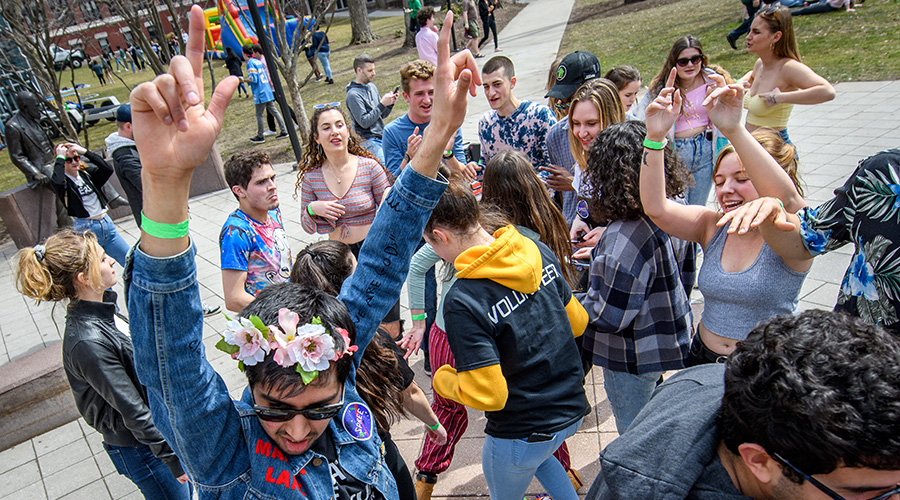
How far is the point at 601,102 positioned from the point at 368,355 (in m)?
2.28

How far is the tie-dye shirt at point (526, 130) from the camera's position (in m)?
4.27

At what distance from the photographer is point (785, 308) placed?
7.35 ft

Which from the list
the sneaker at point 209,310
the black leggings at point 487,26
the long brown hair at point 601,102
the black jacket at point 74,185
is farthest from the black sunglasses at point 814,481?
the black leggings at point 487,26

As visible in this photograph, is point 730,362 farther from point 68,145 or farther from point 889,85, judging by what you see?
point 889,85

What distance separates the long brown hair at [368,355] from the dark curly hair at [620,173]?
1217 mm

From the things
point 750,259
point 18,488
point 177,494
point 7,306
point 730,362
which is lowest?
point 7,306

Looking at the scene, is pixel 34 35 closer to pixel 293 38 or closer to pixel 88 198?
pixel 293 38

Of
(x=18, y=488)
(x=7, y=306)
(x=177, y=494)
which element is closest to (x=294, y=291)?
(x=177, y=494)

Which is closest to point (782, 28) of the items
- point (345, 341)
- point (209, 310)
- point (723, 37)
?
point (345, 341)

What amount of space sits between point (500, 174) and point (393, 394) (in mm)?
1251

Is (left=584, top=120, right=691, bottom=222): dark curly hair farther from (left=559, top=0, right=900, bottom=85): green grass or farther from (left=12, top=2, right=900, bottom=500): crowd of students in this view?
(left=559, top=0, right=900, bottom=85): green grass

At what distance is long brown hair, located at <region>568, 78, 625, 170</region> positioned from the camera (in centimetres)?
359

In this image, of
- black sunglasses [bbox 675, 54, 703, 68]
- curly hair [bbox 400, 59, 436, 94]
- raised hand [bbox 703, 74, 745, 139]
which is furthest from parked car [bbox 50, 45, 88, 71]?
raised hand [bbox 703, 74, 745, 139]

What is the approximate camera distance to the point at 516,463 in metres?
2.36
